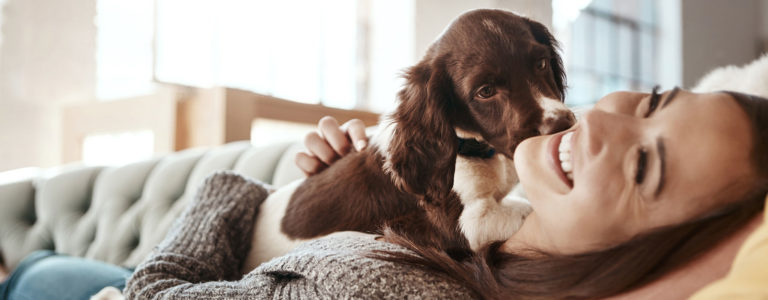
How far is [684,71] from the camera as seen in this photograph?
21.6 ft

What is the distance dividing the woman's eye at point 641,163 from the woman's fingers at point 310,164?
0.60 metres

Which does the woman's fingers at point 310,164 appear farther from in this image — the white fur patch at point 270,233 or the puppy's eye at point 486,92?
the puppy's eye at point 486,92

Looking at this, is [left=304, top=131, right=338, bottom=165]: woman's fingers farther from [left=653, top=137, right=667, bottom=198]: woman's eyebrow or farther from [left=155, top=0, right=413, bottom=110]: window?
[left=155, top=0, right=413, bottom=110]: window

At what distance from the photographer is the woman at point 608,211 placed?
0.50m

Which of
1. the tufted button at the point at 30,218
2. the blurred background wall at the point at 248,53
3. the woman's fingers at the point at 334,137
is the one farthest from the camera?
the blurred background wall at the point at 248,53

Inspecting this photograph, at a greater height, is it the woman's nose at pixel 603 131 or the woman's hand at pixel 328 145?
the woman's nose at pixel 603 131

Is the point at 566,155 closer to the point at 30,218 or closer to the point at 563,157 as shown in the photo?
the point at 563,157

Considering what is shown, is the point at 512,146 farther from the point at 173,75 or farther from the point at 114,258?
the point at 173,75

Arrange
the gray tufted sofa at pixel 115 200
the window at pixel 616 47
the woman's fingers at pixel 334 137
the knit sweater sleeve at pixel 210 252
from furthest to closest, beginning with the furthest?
the window at pixel 616 47 < the gray tufted sofa at pixel 115 200 < the woman's fingers at pixel 334 137 < the knit sweater sleeve at pixel 210 252

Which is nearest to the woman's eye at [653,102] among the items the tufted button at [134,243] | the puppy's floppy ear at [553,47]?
the puppy's floppy ear at [553,47]

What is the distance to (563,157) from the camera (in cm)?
55

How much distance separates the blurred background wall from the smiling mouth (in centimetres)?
24

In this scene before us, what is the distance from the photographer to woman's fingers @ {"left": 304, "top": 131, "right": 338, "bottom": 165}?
1.00 m

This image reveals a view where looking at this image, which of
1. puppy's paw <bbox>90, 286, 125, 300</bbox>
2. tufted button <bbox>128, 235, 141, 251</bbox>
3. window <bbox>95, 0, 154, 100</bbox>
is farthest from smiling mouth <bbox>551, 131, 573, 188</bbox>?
window <bbox>95, 0, 154, 100</bbox>
